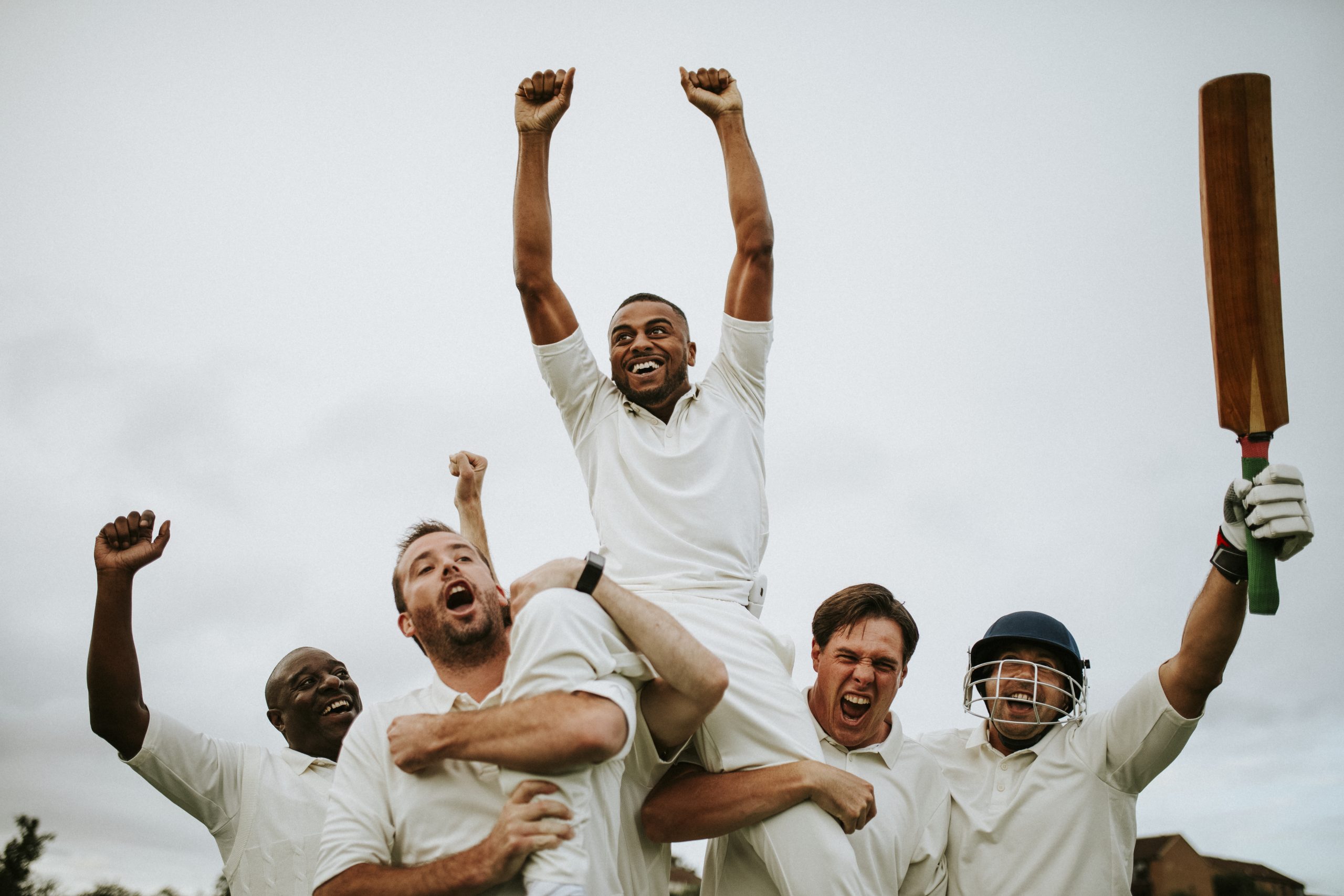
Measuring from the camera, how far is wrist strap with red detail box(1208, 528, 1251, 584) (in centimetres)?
457

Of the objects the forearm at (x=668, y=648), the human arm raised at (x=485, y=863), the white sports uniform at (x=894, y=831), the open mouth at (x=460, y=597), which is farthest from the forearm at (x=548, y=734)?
the white sports uniform at (x=894, y=831)

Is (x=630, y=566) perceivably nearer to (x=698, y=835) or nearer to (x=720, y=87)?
(x=698, y=835)

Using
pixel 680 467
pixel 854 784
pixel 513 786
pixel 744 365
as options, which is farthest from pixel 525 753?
pixel 744 365

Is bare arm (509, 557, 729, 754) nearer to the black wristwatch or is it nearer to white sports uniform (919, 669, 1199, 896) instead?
the black wristwatch

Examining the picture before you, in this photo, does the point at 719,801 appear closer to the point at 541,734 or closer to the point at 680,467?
the point at 541,734

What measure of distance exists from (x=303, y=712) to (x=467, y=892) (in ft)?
9.07

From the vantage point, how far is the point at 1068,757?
5176 mm

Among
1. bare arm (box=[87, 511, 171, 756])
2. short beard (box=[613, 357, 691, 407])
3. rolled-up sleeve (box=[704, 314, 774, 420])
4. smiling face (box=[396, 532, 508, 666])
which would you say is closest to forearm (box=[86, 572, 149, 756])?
bare arm (box=[87, 511, 171, 756])

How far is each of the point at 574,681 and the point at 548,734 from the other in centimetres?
23

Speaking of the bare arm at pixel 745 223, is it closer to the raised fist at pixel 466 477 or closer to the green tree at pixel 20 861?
the raised fist at pixel 466 477

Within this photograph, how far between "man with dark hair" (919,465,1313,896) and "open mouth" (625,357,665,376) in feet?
7.36

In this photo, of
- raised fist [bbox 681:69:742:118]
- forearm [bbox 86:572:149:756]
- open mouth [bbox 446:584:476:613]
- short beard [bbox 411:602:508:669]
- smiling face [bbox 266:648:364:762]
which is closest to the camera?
short beard [bbox 411:602:508:669]

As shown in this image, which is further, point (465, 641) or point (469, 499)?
point (469, 499)

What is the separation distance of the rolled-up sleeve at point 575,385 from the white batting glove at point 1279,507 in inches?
111
